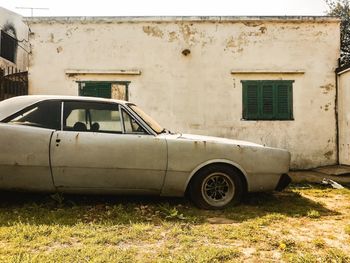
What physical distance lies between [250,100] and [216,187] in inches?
186

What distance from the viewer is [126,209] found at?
14.7 feet

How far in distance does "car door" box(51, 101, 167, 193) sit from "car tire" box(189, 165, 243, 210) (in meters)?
0.53

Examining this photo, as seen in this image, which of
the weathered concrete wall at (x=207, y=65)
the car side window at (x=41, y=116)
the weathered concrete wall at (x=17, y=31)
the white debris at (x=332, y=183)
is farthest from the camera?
the weathered concrete wall at (x=17, y=31)

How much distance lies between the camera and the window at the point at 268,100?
8828 millimetres

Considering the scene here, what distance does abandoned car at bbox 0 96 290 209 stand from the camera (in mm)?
4348

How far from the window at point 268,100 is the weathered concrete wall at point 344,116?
1.24 m

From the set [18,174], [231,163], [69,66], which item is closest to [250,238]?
[231,163]

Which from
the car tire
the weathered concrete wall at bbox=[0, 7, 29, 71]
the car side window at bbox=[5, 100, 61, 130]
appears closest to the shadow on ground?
the car tire

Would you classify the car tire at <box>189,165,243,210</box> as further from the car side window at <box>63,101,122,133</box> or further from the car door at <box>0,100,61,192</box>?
the car door at <box>0,100,61,192</box>

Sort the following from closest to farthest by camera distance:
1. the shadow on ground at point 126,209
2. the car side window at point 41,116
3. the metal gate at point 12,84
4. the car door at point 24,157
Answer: the shadow on ground at point 126,209 → the car door at point 24,157 → the car side window at point 41,116 → the metal gate at point 12,84

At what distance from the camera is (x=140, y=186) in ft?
14.7

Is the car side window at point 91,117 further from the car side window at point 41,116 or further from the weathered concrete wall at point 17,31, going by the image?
the weathered concrete wall at point 17,31

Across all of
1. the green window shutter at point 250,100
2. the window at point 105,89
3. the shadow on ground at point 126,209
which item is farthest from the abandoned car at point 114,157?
the window at point 105,89

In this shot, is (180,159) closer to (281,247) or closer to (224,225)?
(224,225)
